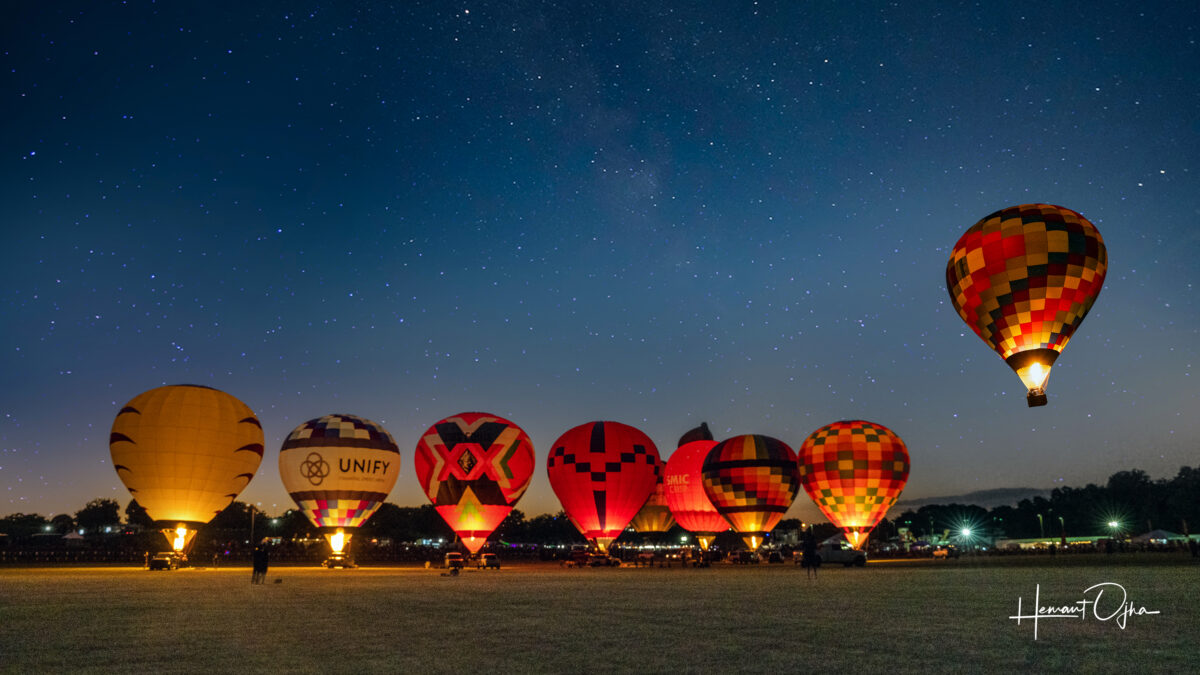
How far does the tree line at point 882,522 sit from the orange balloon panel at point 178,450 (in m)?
45.8

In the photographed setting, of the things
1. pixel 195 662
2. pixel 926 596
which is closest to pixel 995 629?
pixel 926 596

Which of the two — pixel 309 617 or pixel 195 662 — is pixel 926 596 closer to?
pixel 309 617

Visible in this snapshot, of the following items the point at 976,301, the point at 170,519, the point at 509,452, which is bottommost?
the point at 170,519

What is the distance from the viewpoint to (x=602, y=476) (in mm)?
43000

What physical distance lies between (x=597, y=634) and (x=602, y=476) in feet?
108

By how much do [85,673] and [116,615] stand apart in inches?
266

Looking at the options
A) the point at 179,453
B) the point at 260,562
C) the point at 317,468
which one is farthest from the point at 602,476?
the point at 179,453

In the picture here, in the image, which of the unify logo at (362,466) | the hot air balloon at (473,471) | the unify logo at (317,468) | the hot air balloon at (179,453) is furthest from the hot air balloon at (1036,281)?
the hot air balloon at (179,453)

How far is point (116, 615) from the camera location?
13281 mm

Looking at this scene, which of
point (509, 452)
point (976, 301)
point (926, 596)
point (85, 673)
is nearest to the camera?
point (85, 673)

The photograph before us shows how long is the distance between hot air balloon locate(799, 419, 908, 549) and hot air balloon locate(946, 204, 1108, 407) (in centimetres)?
1462

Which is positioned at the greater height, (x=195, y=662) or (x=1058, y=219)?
(x=1058, y=219)

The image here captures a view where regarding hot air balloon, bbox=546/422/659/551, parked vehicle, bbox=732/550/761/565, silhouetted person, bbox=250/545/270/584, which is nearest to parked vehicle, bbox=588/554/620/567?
hot air balloon, bbox=546/422/659/551
